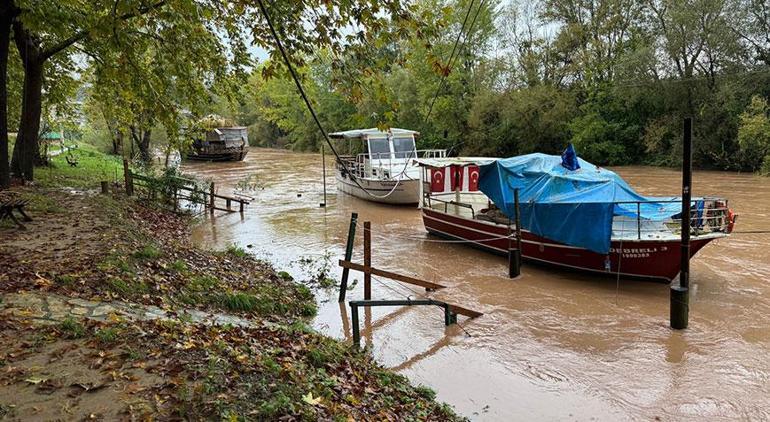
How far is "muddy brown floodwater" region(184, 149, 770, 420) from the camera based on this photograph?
21.7 feet

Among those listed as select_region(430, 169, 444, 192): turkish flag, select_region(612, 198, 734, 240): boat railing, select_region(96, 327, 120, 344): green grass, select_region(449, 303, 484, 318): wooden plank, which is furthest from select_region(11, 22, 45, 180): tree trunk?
select_region(612, 198, 734, 240): boat railing

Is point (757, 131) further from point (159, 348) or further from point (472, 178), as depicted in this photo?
point (159, 348)

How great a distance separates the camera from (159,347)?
15.6 feet

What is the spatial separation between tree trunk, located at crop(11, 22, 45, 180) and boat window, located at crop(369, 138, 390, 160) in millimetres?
12511

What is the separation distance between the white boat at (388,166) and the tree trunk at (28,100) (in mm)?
11674

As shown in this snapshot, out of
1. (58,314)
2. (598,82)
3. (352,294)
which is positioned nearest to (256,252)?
(352,294)

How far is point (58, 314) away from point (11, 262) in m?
2.67

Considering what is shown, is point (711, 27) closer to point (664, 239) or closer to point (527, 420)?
point (664, 239)

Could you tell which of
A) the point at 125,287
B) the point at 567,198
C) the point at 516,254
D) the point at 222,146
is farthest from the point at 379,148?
the point at 222,146

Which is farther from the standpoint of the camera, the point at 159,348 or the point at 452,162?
the point at 452,162

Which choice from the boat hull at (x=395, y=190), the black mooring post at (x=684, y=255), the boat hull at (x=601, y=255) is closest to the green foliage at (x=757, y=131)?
the boat hull at (x=395, y=190)

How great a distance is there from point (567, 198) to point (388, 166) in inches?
485

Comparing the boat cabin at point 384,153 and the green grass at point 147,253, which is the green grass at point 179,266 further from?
the boat cabin at point 384,153

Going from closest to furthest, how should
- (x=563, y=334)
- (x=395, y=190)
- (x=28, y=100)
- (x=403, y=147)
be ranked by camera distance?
1. (x=563, y=334)
2. (x=28, y=100)
3. (x=395, y=190)
4. (x=403, y=147)
